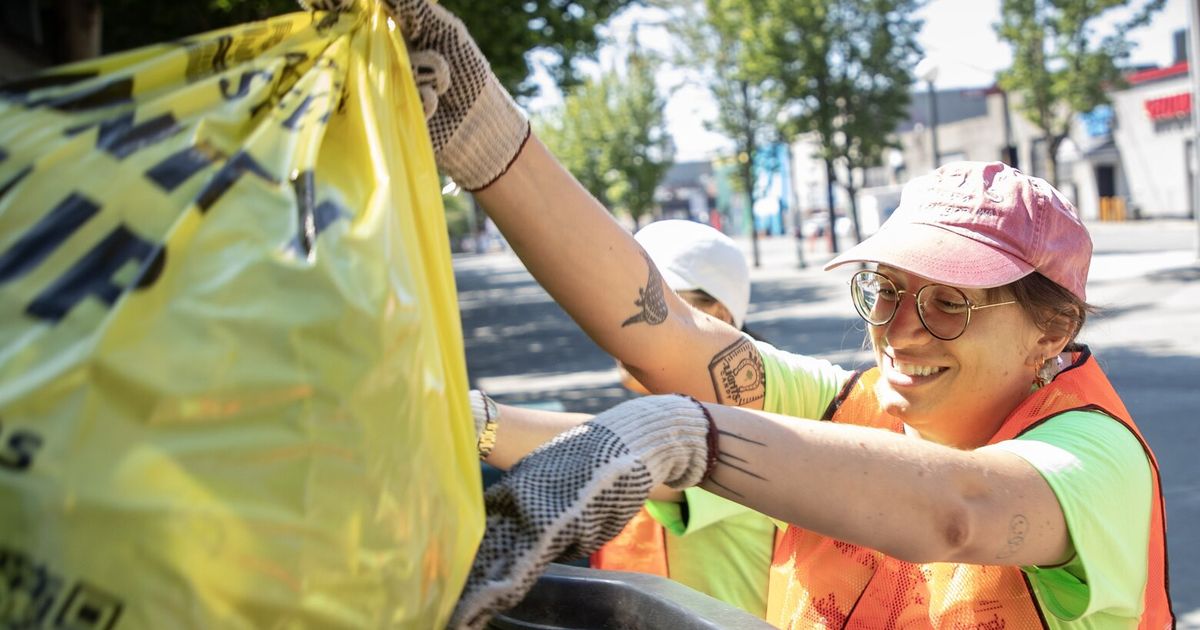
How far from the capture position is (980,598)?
176 centimetres

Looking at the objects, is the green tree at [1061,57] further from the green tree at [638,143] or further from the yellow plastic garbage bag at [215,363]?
the yellow plastic garbage bag at [215,363]

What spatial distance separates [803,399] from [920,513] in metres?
0.93

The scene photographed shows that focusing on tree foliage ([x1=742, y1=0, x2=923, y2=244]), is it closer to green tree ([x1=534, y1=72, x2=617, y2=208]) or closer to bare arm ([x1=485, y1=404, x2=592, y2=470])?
green tree ([x1=534, y1=72, x2=617, y2=208])

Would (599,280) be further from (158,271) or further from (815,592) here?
(158,271)

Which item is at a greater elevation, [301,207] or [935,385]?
[301,207]

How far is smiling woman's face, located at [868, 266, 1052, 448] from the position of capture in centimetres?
190

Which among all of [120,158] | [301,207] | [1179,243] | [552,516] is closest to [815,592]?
[552,516]

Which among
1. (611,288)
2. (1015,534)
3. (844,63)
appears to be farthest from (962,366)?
(844,63)

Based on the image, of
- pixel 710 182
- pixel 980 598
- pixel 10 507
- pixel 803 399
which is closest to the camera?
pixel 10 507

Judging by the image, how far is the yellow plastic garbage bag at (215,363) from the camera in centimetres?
88

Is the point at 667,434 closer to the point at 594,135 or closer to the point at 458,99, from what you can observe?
the point at 458,99

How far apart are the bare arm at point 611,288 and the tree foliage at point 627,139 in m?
35.6

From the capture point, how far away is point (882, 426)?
2164 millimetres

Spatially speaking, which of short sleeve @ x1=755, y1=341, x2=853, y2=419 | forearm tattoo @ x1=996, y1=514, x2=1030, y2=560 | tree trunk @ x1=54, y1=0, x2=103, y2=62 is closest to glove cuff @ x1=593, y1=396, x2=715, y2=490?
forearm tattoo @ x1=996, y1=514, x2=1030, y2=560
